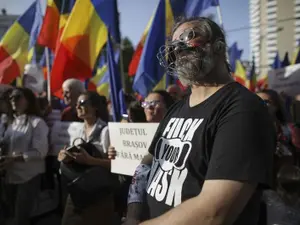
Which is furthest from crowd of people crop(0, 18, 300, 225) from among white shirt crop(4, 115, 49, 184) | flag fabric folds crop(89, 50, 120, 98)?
Answer: flag fabric folds crop(89, 50, 120, 98)

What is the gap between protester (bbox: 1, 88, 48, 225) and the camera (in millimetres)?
4035

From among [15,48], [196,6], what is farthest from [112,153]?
[15,48]

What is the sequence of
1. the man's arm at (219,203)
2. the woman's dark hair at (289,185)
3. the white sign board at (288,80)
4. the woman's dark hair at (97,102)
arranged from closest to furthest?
the man's arm at (219,203)
the woman's dark hair at (289,185)
the woman's dark hair at (97,102)
the white sign board at (288,80)

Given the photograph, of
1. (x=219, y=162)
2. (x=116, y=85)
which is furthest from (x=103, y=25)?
(x=219, y=162)

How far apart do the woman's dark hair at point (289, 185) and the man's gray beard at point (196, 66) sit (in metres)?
1.44

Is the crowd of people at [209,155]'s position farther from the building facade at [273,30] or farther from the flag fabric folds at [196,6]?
the building facade at [273,30]

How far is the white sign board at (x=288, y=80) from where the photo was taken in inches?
195

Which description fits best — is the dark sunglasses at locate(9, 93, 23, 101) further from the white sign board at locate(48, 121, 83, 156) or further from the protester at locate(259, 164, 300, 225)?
the protester at locate(259, 164, 300, 225)

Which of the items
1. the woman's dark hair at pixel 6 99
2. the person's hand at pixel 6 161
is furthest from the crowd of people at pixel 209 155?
the woman's dark hair at pixel 6 99

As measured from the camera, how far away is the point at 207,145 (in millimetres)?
1218

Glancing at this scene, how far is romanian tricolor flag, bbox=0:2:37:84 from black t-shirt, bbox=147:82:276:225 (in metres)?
5.14

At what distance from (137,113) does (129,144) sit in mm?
476

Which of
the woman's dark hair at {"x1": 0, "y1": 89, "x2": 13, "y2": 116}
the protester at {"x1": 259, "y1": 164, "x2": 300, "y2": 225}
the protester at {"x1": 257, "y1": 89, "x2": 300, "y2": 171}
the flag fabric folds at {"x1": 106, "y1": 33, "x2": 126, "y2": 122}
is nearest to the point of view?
the protester at {"x1": 259, "y1": 164, "x2": 300, "y2": 225}

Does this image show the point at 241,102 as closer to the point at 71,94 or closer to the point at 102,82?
the point at 71,94
